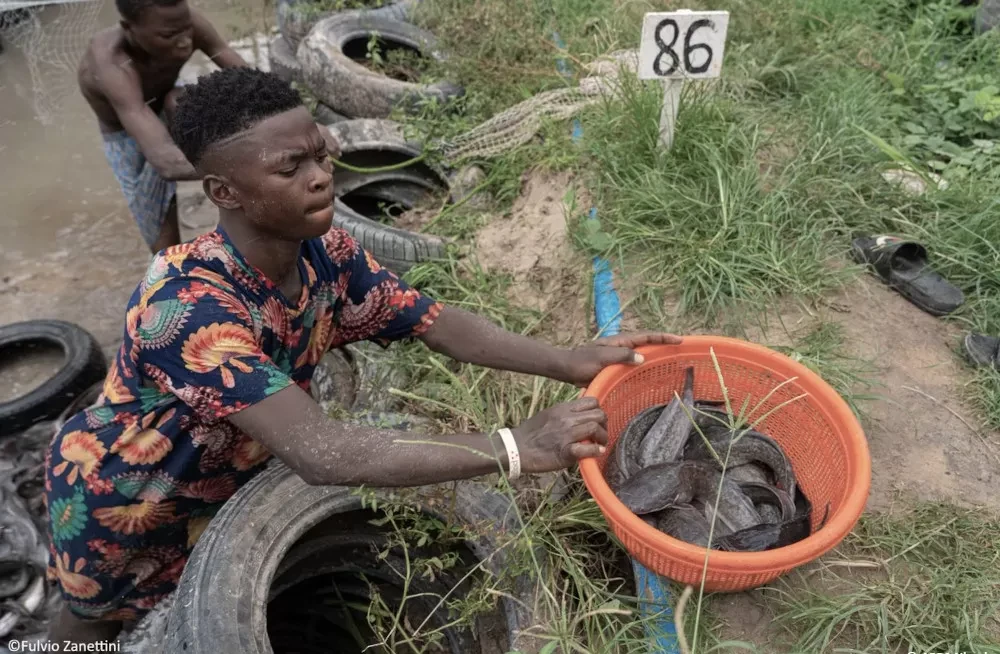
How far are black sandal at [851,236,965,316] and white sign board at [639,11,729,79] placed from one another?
102cm

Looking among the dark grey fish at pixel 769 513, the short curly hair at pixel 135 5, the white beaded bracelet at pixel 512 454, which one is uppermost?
the short curly hair at pixel 135 5

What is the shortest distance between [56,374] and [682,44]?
3.25 meters


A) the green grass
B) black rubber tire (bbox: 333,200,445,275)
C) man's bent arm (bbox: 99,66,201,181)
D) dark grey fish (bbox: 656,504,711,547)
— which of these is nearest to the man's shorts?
Result: man's bent arm (bbox: 99,66,201,181)

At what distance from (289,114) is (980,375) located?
8.68ft

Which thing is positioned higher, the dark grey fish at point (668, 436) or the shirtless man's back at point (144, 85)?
the shirtless man's back at point (144, 85)

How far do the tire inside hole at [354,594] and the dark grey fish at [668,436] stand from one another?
2.11 feet

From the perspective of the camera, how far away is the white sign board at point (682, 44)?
9.33 feet

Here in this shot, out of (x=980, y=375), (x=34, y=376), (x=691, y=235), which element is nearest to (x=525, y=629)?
(x=691, y=235)

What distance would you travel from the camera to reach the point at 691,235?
3082 millimetres

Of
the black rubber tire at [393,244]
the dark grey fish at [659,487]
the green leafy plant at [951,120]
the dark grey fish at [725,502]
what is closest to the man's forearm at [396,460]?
the dark grey fish at [659,487]

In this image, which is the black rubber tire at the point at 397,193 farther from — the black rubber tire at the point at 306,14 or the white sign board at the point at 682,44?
the black rubber tire at the point at 306,14

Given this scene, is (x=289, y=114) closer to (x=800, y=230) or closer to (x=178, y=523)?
(x=178, y=523)

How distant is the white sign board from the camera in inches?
112

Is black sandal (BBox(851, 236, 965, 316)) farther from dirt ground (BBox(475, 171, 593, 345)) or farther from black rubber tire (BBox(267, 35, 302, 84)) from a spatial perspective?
black rubber tire (BBox(267, 35, 302, 84))
